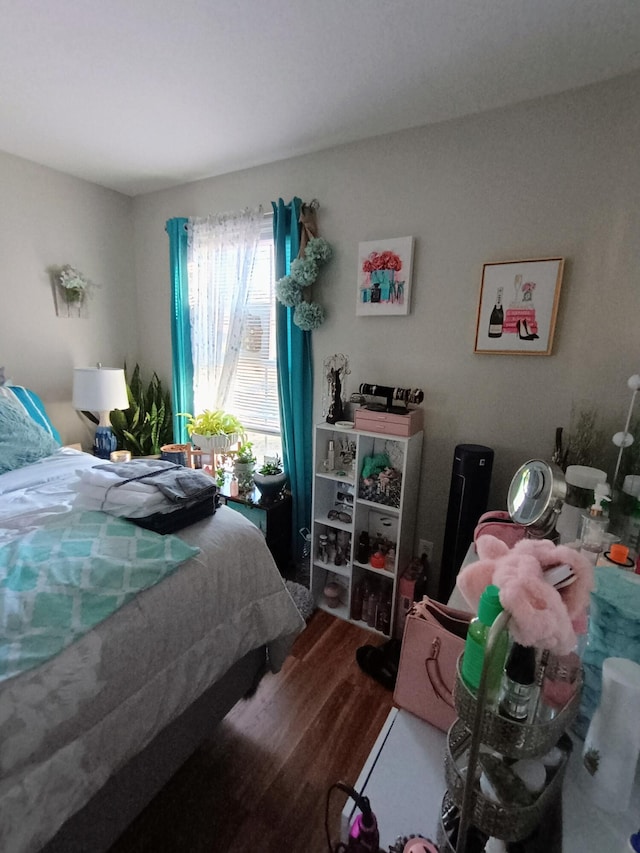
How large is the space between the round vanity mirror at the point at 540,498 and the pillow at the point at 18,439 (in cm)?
219

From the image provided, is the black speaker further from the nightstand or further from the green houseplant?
the green houseplant

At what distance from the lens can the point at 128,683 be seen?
90 cm

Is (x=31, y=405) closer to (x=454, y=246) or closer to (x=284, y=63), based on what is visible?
(x=284, y=63)

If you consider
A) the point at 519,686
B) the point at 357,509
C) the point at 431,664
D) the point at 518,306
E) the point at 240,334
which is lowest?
the point at 357,509

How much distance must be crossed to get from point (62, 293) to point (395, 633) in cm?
296

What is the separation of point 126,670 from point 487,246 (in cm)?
204

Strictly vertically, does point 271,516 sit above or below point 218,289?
below

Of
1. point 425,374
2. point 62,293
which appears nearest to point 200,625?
point 425,374

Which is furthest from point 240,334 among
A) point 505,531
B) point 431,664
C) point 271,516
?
point 431,664

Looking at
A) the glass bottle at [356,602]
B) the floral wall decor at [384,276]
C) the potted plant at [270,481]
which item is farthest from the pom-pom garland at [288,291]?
the glass bottle at [356,602]

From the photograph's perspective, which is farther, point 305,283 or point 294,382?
point 294,382

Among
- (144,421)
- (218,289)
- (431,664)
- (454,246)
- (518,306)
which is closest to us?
(431,664)

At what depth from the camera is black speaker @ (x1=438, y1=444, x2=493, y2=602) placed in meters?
1.67

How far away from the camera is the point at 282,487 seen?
7.58 ft
